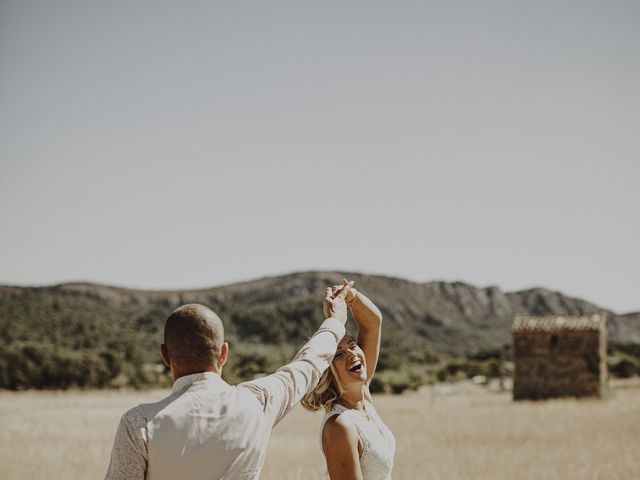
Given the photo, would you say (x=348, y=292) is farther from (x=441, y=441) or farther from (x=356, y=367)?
(x=441, y=441)

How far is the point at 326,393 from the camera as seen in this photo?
363 centimetres

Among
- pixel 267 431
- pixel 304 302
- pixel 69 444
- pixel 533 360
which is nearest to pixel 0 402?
pixel 69 444

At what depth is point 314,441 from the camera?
15469 millimetres

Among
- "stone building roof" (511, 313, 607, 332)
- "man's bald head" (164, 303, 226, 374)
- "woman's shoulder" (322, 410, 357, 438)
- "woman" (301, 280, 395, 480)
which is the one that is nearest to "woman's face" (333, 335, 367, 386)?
"woman" (301, 280, 395, 480)

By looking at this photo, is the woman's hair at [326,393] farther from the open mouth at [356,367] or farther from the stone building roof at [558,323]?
the stone building roof at [558,323]

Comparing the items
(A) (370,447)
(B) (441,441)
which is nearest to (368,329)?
(A) (370,447)

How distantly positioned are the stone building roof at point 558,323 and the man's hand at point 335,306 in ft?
78.9

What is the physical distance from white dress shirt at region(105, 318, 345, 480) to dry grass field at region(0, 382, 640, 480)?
6.67 m

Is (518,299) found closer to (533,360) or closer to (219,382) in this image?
(533,360)

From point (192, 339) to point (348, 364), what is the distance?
138 centimetres

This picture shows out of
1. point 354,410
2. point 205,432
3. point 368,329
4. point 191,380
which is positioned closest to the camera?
point 205,432

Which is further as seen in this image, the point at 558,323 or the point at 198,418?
the point at 558,323

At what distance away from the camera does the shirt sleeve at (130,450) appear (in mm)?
2254

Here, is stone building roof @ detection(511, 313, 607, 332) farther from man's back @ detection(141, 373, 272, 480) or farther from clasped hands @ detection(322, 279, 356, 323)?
man's back @ detection(141, 373, 272, 480)
